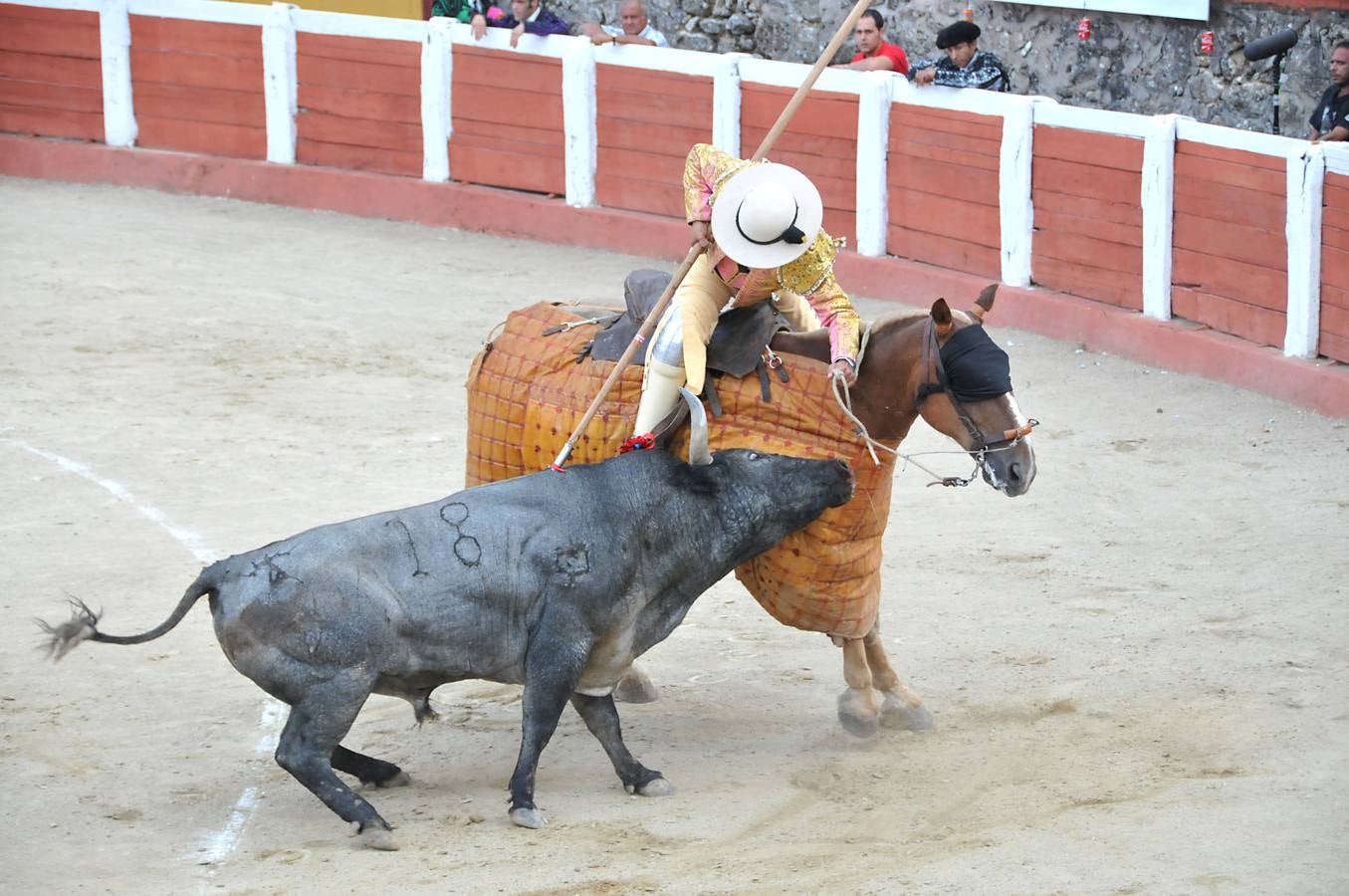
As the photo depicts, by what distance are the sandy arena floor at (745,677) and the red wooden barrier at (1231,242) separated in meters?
0.44

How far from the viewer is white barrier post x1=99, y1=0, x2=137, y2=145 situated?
49.0 feet

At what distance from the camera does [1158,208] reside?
10.3 meters

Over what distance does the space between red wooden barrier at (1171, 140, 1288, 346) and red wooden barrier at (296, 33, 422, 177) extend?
19.7ft

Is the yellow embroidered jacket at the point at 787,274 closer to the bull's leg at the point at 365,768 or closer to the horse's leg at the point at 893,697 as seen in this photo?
the horse's leg at the point at 893,697

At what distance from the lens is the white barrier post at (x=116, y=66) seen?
14945mm

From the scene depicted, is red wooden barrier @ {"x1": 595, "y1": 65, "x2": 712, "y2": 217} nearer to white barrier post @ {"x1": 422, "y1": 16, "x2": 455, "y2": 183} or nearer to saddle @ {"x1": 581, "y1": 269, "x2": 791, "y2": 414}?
white barrier post @ {"x1": 422, "y1": 16, "x2": 455, "y2": 183}

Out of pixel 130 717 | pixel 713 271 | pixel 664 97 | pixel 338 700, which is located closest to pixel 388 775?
pixel 338 700

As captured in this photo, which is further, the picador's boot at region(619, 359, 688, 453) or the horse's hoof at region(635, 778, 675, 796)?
the picador's boot at region(619, 359, 688, 453)

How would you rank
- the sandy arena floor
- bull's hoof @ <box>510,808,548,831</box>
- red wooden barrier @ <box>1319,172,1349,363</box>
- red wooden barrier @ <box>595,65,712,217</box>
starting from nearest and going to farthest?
the sandy arena floor < bull's hoof @ <box>510,808,548,831</box> < red wooden barrier @ <box>1319,172,1349,363</box> < red wooden barrier @ <box>595,65,712,217</box>

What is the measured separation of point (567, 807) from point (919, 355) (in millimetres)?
1562

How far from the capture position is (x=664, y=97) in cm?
1291

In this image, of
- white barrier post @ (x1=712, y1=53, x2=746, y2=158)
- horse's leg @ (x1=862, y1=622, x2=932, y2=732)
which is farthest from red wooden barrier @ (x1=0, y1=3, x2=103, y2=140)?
horse's leg @ (x1=862, y1=622, x2=932, y2=732)

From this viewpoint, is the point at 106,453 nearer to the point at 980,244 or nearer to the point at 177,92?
the point at 980,244

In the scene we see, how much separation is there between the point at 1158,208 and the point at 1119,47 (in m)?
2.95
